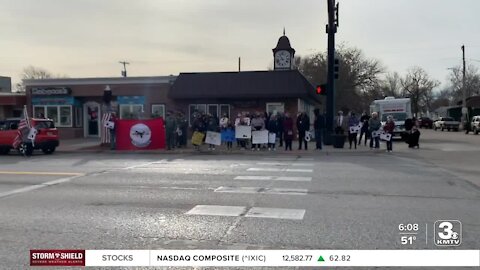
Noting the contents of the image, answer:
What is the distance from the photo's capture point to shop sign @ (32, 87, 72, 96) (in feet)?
102

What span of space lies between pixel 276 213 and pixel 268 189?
7.92 feet

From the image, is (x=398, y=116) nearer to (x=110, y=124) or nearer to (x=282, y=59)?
(x=282, y=59)

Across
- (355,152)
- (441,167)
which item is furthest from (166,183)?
(355,152)

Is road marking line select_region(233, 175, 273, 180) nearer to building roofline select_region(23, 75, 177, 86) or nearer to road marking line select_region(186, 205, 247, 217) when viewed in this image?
road marking line select_region(186, 205, 247, 217)

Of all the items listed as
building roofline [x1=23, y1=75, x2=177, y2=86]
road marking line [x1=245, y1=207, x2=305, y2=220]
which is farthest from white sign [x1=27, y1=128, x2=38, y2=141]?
road marking line [x1=245, y1=207, x2=305, y2=220]

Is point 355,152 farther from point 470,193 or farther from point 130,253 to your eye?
point 130,253

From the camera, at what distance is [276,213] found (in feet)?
24.5

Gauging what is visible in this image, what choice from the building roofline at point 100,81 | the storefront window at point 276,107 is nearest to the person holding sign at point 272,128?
the storefront window at point 276,107

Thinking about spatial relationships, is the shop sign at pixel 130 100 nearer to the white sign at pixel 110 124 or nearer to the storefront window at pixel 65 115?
the storefront window at pixel 65 115

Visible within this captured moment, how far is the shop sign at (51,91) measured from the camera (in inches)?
Result: 1228

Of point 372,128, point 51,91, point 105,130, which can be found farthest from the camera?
point 51,91

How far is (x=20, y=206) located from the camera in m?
8.39

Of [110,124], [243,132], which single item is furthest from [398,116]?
[110,124]

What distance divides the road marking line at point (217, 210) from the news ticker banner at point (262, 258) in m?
2.07
